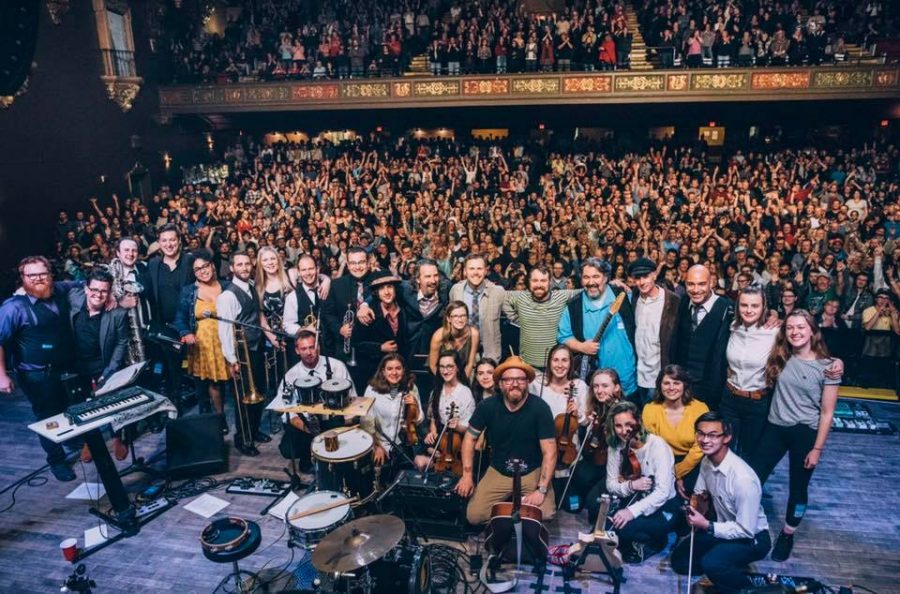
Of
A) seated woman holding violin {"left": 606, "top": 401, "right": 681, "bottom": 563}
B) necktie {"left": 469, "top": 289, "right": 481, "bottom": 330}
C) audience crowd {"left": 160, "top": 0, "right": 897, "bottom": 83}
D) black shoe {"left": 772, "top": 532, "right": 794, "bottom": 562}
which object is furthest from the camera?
audience crowd {"left": 160, "top": 0, "right": 897, "bottom": 83}

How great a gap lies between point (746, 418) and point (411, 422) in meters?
2.31

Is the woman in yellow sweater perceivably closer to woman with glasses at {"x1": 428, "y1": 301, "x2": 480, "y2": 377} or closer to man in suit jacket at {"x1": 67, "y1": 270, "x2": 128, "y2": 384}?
woman with glasses at {"x1": 428, "y1": 301, "x2": 480, "y2": 377}

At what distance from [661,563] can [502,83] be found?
11013 mm

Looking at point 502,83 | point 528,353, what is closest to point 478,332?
point 528,353

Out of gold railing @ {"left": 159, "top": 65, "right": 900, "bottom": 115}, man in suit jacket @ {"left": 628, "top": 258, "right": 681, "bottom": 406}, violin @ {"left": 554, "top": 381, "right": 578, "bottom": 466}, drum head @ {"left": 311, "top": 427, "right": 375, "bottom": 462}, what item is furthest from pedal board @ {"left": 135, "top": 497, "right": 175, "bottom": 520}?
gold railing @ {"left": 159, "top": 65, "right": 900, "bottom": 115}

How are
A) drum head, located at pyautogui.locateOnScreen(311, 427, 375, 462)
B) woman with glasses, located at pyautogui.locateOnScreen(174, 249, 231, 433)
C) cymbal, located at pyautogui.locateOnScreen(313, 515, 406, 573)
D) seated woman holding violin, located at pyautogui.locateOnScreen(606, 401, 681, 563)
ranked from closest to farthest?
cymbal, located at pyautogui.locateOnScreen(313, 515, 406, 573) → drum head, located at pyautogui.locateOnScreen(311, 427, 375, 462) → seated woman holding violin, located at pyautogui.locateOnScreen(606, 401, 681, 563) → woman with glasses, located at pyautogui.locateOnScreen(174, 249, 231, 433)

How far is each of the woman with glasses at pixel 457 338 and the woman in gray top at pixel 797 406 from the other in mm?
2039

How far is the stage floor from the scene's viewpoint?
11.4 feet

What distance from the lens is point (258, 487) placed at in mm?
4414

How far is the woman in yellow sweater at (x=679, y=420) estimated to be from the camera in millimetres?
3631

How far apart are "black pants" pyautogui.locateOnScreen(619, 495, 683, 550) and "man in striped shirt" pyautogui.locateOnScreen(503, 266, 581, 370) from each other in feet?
4.56

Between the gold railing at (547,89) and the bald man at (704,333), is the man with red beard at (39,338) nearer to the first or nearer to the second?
the bald man at (704,333)

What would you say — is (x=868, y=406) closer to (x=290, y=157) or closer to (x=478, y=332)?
(x=478, y=332)

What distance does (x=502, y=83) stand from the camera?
1252 cm
